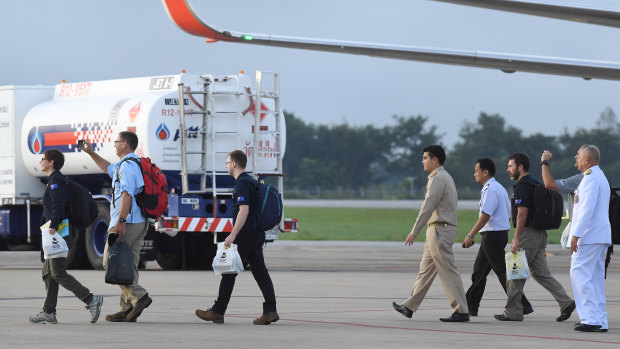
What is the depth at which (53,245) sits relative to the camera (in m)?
11.4

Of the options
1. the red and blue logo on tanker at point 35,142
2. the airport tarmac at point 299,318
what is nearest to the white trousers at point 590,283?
the airport tarmac at point 299,318

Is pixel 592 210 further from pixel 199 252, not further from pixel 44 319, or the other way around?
pixel 199 252

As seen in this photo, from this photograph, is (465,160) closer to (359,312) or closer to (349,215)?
(349,215)

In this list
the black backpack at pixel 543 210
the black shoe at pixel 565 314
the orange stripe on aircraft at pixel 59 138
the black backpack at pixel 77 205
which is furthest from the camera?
the orange stripe on aircraft at pixel 59 138

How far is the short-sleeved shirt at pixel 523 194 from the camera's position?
1261 centimetres

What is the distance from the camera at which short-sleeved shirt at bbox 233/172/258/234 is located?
11.5 metres

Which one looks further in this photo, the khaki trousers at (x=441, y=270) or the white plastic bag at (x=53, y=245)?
the khaki trousers at (x=441, y=270)

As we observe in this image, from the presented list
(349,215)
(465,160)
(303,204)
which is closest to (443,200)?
(349,215)

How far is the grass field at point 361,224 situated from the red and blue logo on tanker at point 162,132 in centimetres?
1989

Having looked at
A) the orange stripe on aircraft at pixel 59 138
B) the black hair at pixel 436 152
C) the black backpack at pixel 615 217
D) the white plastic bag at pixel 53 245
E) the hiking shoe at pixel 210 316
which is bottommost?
the hiking shoe at pixel 210 316

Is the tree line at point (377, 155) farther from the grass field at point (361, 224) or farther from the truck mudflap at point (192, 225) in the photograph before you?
the truck mudflap at point (192, 225)

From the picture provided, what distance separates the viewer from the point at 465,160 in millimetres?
88938

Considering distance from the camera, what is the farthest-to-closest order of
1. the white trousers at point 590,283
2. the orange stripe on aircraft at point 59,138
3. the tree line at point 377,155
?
the tree line at point 377,155, the orange stripe on aircraft at point 59,138, the white trousers at point 590,283

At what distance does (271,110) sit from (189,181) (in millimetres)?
2113
